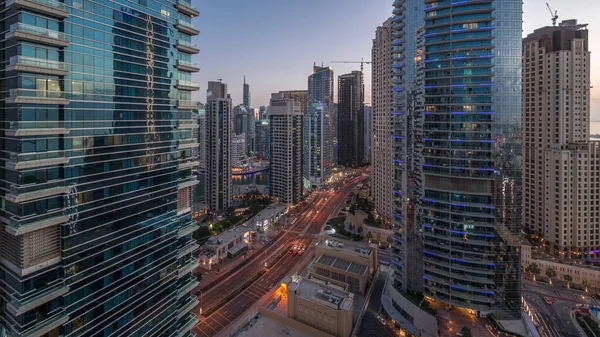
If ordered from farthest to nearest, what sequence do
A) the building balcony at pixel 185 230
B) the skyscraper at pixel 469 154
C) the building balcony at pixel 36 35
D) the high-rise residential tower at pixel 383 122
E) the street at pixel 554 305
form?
the high-rise residential tower at pixel 383 122, the street at pixel 554 305, the skyscraper at pixel 469 154, the building balcony at pixel 185 230, the building balcony at pixel 36 35

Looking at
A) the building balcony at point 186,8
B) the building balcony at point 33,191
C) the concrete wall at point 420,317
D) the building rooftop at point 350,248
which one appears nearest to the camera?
the building balcony at point 33,191

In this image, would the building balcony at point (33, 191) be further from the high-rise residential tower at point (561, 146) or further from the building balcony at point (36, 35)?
the high-rise residential tower at point (561, 146)

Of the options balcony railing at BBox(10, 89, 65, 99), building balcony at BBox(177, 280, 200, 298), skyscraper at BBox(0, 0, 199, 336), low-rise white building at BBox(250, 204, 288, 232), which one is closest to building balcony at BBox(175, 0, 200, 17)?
skyscraper at BBox(0, 0, 199, 336)

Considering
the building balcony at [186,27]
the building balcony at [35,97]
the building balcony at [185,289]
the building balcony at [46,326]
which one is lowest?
the building balcony at [185,289]

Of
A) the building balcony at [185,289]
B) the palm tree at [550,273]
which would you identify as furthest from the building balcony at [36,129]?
the palm tree at [550,273]

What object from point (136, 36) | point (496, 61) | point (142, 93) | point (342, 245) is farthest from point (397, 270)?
point (136, 36)

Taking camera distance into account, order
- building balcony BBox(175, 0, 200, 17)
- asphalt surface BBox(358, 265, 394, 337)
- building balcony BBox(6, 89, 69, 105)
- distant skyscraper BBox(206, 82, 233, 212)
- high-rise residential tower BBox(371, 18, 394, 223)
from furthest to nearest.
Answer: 1. distant skyscraper BBox(206, 82, 233, 212)
2. high-rise residential tower BBox(371, 18, 394, 223)
3. asphalt surface BBox(358, 265, 394, 337)
4. building balcony BBox(175, 0, 200, 17)
5. building balcony BBox(6, 89, 69, 105)

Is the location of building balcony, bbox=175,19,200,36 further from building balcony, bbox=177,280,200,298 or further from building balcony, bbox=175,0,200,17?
building balcony, bbox=177,280,200,298

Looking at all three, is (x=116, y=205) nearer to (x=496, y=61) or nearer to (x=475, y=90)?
(x=475, y=90)
